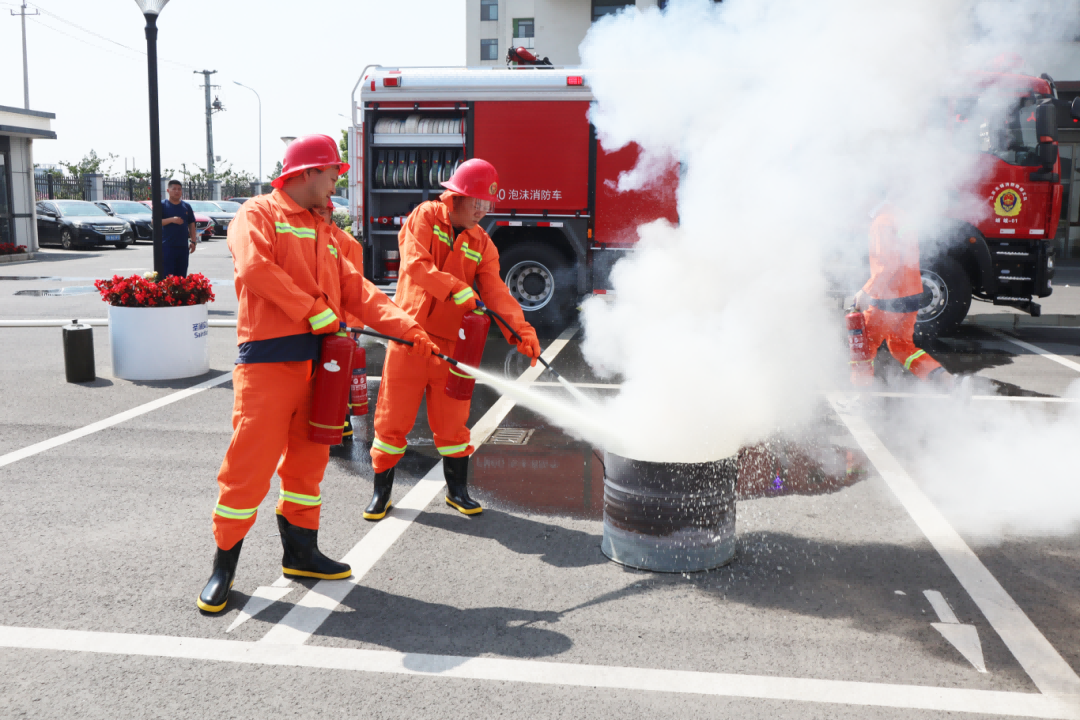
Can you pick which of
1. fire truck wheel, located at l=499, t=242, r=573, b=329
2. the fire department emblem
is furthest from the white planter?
the fire department emblem

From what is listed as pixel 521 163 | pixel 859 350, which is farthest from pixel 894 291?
pixel 521 163

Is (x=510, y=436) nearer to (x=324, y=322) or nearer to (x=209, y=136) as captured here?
(x=324, y=322)

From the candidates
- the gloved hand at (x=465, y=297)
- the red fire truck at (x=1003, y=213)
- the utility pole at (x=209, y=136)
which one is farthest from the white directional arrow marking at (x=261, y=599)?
the utility pole at (x=209, y=136)

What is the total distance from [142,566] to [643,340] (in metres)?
2.83

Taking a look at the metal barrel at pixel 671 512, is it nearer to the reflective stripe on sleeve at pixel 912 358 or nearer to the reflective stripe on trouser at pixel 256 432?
the reflective stripe on trouser at pixel 256 432

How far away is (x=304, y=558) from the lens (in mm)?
4078

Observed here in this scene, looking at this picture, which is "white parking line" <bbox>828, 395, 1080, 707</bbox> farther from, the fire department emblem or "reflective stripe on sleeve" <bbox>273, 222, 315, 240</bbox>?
the fire department emblem

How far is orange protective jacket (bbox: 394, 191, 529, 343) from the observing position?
4777mm

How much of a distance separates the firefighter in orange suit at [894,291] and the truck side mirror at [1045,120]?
13.8ft

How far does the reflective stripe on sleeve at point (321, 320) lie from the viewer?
372 centimetres

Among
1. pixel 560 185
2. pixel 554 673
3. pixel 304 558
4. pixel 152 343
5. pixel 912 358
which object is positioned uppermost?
pixel 560 185

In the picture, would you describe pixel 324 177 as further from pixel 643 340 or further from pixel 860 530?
pixel 860 530

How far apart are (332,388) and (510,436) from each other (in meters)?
3.11

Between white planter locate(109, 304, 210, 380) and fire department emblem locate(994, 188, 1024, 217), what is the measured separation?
30.5 feet
